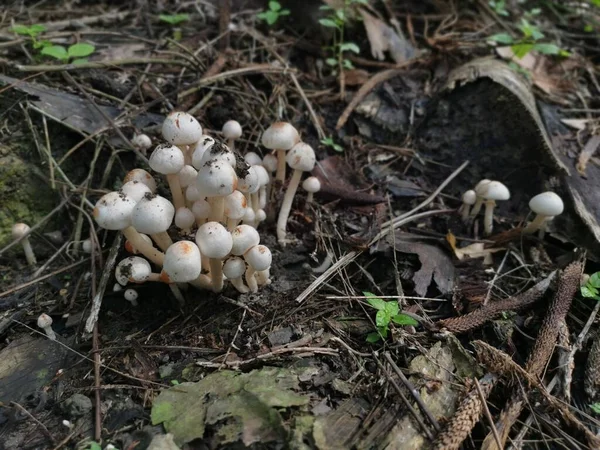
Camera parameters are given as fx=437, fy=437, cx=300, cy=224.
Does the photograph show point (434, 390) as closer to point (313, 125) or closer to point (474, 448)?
point (474, 448)

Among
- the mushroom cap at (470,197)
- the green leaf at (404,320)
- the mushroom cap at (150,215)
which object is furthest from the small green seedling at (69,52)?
the mushroom cap at (470,197)

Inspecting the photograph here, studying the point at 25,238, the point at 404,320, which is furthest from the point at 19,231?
the point at 404,320

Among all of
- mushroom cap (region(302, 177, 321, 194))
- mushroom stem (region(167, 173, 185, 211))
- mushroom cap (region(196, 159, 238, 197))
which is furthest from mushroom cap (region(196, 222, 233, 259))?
mushroom cap (region(302, 177, 321, 194))

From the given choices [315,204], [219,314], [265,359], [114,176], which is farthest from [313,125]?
[265,359]

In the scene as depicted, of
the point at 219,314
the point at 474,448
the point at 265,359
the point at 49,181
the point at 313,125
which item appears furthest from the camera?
the point at 313,125

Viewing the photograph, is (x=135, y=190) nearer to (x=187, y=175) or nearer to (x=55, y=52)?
(x=187, y=175)
